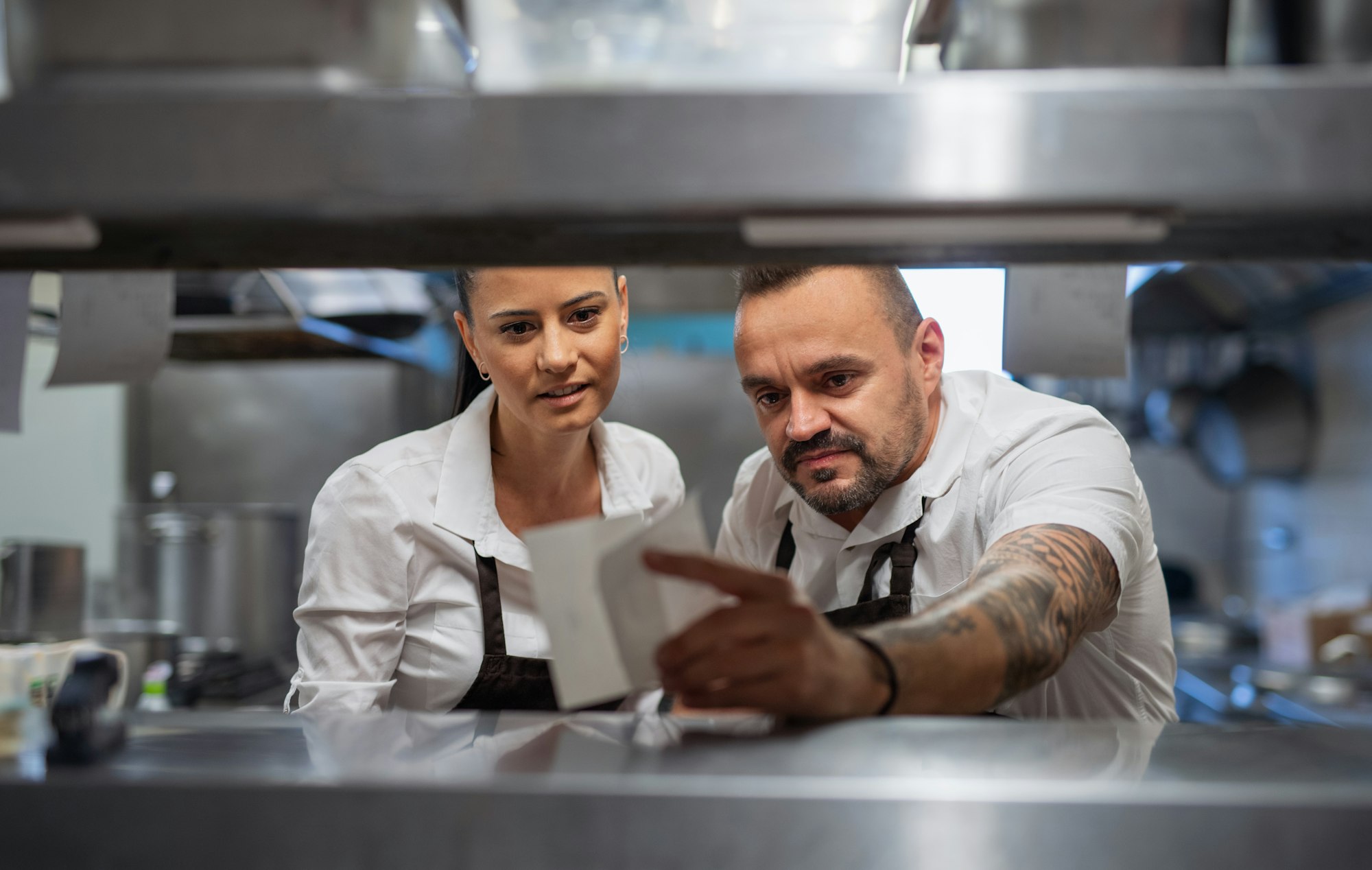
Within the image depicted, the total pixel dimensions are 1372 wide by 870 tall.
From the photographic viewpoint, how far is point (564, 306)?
4.54ft

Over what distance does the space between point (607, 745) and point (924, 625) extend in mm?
276

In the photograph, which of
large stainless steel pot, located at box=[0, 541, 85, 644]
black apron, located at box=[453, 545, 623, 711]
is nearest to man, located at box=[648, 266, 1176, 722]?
black apron, located at box=[453, 545, 623, 711]

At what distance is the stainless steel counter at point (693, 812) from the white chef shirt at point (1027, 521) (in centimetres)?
51

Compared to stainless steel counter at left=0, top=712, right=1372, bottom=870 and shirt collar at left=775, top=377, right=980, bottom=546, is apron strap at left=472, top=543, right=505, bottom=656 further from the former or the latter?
stainless steel counter at left=0, top=712, right=1372, bottom=870

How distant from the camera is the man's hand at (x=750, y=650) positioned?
0.61 meters

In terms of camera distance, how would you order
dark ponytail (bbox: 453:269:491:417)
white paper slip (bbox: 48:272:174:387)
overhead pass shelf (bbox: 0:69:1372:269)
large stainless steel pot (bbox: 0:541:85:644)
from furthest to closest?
large stainless steel pot (bbox: 0:541:85:644) < dark ponytail (bbox: 453:269:491:417) < white paper slip (bbox: 48:272:174:387) < overhead pass shelf (bbox: 0:69:1372:269)

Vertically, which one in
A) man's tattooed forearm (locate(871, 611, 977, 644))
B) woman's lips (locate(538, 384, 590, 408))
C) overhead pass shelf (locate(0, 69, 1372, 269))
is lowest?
man's tattooed forearm (locate(871, 611, 977, 644))

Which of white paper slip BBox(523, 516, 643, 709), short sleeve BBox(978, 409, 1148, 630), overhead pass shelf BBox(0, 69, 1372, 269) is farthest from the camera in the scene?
short sleeve BBox(978, 409, 1148, 630)

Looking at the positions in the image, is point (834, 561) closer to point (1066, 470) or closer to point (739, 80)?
point (1066, 470)

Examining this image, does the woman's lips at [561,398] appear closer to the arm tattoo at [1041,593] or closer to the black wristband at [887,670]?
the arm tattoo at [1041,593]

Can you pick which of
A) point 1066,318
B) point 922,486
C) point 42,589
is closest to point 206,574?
point 42,589

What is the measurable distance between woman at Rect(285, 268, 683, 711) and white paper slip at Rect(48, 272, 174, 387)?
454mm

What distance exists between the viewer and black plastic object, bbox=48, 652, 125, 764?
1.78 ft

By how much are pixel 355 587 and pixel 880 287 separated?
82cm
